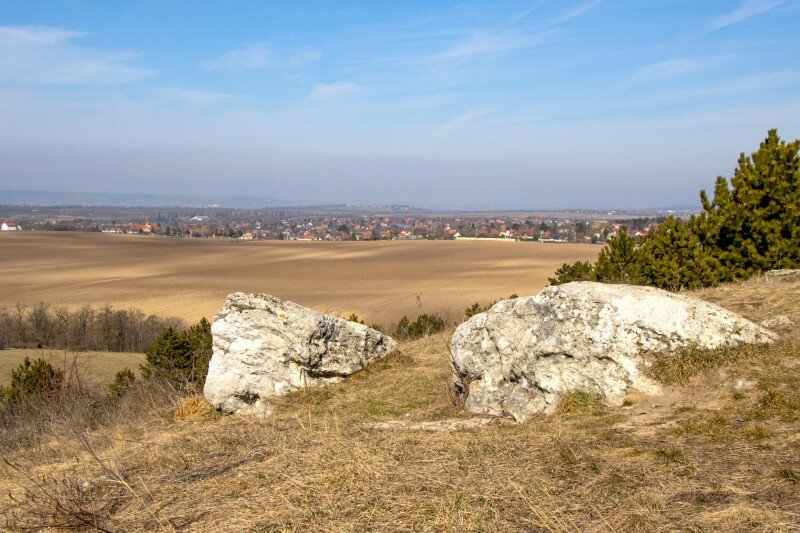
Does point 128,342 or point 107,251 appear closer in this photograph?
point 128,342

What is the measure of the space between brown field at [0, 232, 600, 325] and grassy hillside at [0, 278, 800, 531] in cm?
2883

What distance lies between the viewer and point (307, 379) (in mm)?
11625

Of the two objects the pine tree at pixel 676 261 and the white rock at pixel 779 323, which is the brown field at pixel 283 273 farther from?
the white rock at pixel 779 323

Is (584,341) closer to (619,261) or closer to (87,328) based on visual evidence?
(619,261)

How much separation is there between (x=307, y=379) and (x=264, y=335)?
45.6 inches

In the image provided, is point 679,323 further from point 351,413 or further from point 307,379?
point 307,379

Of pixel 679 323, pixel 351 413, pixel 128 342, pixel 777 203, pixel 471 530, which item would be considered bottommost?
pixel 128 342

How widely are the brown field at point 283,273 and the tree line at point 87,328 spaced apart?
2617mm

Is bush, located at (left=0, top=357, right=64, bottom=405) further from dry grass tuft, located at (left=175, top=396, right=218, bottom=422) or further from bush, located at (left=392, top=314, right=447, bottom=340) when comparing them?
bush, located at (left=392, top=314, right=447, bottom=340)

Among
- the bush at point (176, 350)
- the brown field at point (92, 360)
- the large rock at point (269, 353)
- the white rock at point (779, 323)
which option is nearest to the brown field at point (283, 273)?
the brown field at point (92, 360)

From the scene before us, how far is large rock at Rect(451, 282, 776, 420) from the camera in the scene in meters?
8.35

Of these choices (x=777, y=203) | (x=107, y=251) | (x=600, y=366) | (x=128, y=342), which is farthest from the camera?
(x=107, y=251)

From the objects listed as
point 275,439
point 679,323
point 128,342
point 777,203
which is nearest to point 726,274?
point 777,203

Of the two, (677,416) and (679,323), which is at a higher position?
(679,323)
